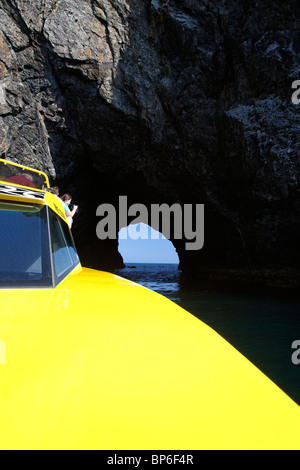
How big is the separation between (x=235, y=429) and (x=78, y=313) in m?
0.74

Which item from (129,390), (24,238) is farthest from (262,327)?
(129,390)

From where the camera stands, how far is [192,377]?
0.74m

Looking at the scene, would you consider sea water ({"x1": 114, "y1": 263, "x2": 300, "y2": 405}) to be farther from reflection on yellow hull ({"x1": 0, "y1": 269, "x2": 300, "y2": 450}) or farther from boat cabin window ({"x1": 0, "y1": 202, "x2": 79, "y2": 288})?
boat cabin window ({"x1": 0, "y1": 202, "x2": 79, "y2": 288})

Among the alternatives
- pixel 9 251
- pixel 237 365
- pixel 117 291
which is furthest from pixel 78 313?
pixel 9 251

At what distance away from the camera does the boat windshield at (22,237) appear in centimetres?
180

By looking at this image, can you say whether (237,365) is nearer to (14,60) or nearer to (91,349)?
(91,349)

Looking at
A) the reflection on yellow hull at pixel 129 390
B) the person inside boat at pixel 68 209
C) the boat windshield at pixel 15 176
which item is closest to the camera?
the reflection on yellow hull at pixel 129 390

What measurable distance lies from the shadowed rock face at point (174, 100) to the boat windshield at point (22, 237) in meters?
10.1

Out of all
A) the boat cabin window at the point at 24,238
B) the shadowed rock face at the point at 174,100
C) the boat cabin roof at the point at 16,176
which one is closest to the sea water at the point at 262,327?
the boat cabin window at the point at 24,238

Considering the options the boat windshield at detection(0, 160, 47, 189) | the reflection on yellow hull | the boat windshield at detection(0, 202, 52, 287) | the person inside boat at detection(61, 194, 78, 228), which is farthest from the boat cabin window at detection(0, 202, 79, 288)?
the person inside boat at detection(61, 194, 78, 228)

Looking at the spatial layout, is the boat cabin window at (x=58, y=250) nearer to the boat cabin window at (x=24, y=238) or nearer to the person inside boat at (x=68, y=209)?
the boat cabin window at (x=24, y=238)

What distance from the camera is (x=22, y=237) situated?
75.0 inches

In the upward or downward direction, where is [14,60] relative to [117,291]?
upward

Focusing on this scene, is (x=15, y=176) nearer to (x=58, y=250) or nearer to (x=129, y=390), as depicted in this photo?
(x=58, y=250)
